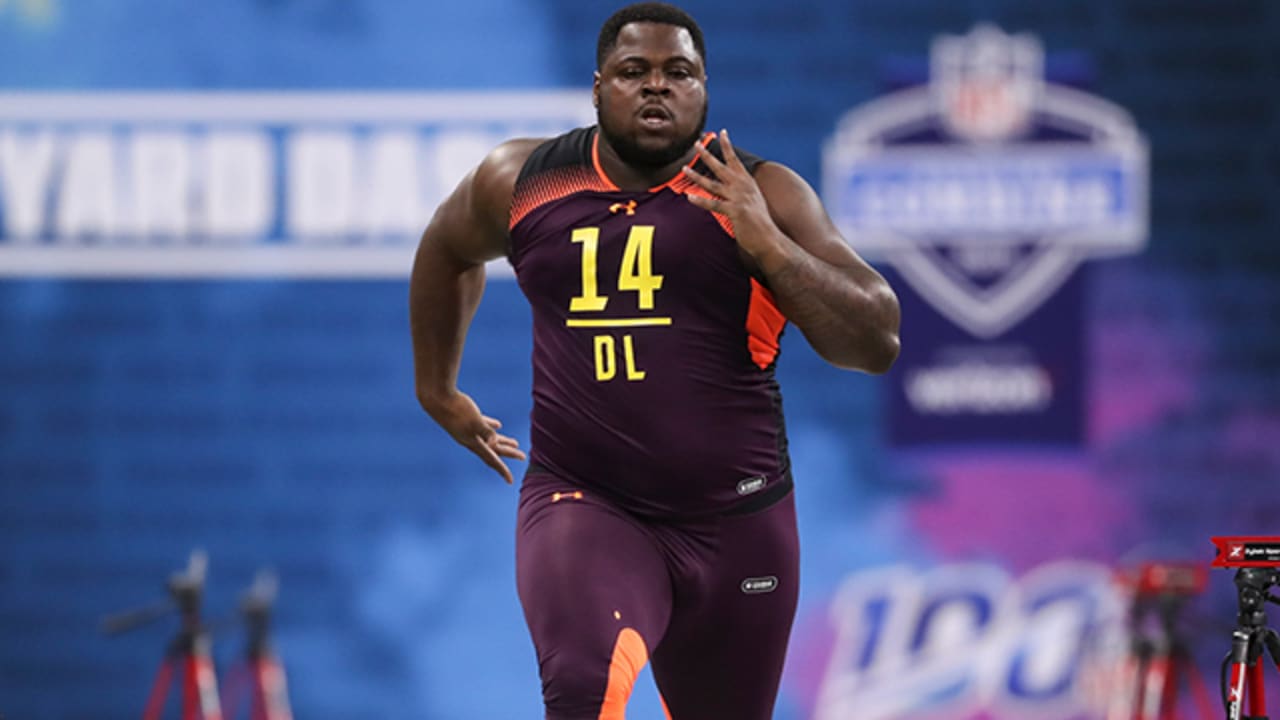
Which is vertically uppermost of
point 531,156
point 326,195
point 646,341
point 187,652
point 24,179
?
point 24,179

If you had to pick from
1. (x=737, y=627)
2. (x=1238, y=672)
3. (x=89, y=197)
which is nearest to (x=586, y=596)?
(x=737, y=627)

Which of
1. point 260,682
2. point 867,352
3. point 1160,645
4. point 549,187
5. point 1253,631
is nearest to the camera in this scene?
point 867,352

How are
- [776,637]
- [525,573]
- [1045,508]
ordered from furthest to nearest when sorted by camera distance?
1. [1045,508]
2. [776,637]
3. [525,573]

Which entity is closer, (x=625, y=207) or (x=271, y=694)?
(x=625, y=207)

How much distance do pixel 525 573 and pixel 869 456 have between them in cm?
321

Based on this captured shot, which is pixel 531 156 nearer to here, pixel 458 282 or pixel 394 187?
pixel 458 282

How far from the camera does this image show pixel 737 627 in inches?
104

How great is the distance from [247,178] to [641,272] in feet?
11.5

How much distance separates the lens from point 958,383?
5488 mm

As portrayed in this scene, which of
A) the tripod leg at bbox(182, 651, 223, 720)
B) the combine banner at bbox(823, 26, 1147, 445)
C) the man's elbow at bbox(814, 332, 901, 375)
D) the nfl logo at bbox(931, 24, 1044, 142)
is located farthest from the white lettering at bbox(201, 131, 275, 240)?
the man's elbow at bbox(814, 332, 901, 375)

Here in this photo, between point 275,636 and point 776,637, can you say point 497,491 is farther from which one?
point 776,637

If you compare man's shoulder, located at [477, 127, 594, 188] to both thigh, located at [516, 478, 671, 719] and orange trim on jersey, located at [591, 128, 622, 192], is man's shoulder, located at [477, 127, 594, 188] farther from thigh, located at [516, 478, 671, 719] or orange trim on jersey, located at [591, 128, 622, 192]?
thigh, located at [516, 478, 671, 719]

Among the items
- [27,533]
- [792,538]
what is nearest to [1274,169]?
[792,538]

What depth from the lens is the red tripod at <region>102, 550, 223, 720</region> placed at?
16.2ft
